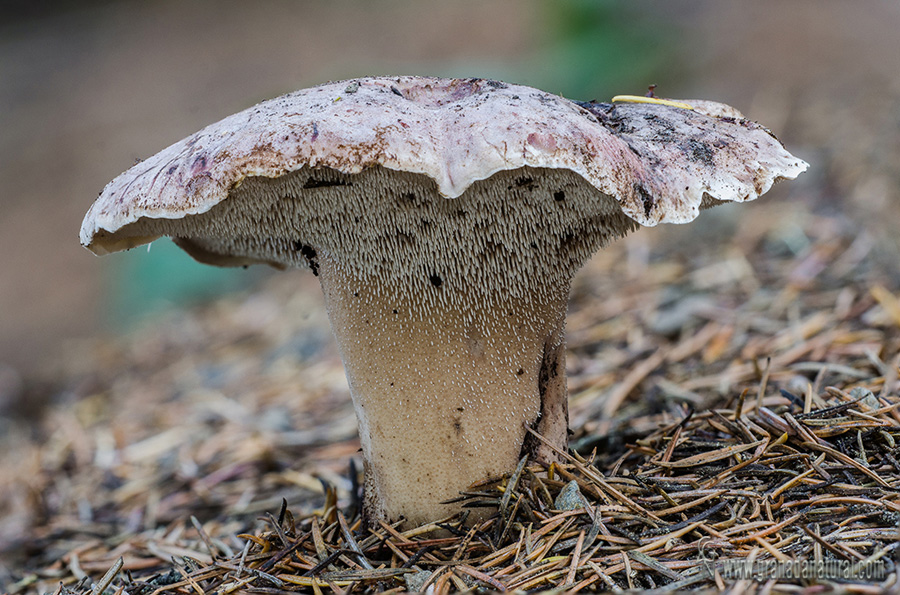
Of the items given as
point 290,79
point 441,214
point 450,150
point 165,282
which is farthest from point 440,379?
point 290,79

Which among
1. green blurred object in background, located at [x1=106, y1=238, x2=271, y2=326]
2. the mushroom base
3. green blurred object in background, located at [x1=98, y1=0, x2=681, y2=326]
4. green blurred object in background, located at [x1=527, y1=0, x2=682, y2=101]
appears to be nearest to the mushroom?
the mushroom base

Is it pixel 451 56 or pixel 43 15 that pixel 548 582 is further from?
pixel 43 15

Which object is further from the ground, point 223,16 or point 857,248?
point 223,16

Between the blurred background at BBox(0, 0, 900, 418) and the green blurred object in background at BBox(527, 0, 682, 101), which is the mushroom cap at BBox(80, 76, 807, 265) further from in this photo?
the green blurred object in background at BBox(527, 0, 682, 101)

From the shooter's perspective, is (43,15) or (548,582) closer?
(548,582)

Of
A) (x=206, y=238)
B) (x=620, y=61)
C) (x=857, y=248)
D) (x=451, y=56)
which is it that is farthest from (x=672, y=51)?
(x=206, y=238)

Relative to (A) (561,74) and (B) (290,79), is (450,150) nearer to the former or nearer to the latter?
(A) (561,74)

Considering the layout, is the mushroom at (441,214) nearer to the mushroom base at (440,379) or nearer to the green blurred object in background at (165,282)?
the mushroom base at (440,379)
